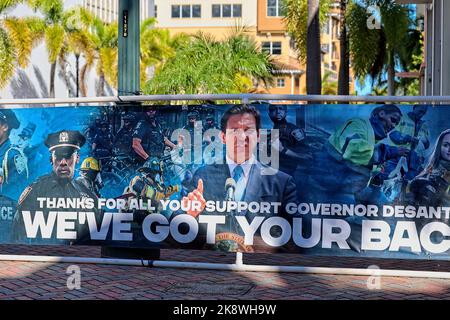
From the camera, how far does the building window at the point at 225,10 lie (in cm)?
8794

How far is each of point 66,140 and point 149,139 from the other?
38.9 inches

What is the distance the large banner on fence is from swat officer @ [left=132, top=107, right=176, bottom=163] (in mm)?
11

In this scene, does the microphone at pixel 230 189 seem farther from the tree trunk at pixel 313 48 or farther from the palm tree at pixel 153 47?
the palm tree at pixel 153 47

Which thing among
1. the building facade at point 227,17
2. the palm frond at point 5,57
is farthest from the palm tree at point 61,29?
the building facade at point 227,17

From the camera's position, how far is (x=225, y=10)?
88.2m

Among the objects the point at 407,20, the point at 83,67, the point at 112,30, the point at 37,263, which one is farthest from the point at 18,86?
the point at 37,263

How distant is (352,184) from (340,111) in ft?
2.55

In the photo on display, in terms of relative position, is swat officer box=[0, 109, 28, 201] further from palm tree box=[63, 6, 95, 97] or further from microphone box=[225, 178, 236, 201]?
palm tree box=[63, 6, 95, 97]

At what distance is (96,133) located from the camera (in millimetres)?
8180

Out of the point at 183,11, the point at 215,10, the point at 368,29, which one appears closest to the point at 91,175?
the point at 368,29

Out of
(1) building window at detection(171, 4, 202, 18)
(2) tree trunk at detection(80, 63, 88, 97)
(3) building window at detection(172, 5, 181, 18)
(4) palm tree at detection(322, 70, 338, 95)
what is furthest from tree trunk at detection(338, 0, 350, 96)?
(4) palm tree at detection(322, 70, 338, 95)

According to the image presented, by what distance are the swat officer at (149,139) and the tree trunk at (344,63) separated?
22236mm

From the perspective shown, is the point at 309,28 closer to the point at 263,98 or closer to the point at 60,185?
the point at 263,98
